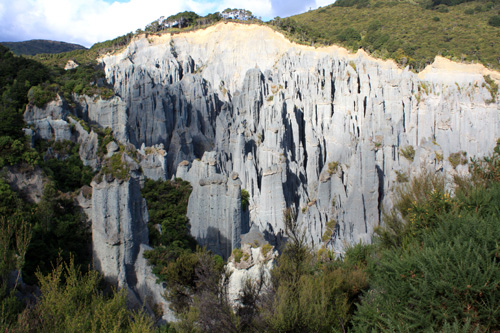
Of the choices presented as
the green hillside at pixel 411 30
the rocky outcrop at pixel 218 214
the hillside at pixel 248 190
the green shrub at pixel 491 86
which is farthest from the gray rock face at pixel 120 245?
the green hillside at pixel 411 30

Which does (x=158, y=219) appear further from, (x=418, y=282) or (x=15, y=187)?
(x=418, y=282)

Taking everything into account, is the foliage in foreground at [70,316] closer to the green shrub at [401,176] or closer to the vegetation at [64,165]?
the vegetation at [64,165]

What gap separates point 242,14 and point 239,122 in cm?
3156

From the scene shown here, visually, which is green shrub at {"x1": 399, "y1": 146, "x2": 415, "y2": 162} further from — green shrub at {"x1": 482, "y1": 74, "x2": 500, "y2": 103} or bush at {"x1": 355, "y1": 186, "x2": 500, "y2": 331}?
bush at {"x1": 355, "y1": 186, "x2": 500, "y2": 331}

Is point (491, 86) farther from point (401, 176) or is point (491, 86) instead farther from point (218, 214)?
point (218, 214)

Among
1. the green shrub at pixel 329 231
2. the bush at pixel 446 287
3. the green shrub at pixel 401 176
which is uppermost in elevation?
the bush at pixel 446 287

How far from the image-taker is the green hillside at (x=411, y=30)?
51594 mm

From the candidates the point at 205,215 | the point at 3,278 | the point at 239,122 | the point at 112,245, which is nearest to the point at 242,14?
the point at 239,122

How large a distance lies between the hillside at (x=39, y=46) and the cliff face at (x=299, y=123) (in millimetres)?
32519

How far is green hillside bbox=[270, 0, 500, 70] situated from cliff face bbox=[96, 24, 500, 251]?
328 inches

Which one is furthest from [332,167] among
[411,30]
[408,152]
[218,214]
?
[411,30]

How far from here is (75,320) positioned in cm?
651

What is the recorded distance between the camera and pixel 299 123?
38.8 m

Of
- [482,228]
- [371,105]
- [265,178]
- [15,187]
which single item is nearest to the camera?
[482,228]
